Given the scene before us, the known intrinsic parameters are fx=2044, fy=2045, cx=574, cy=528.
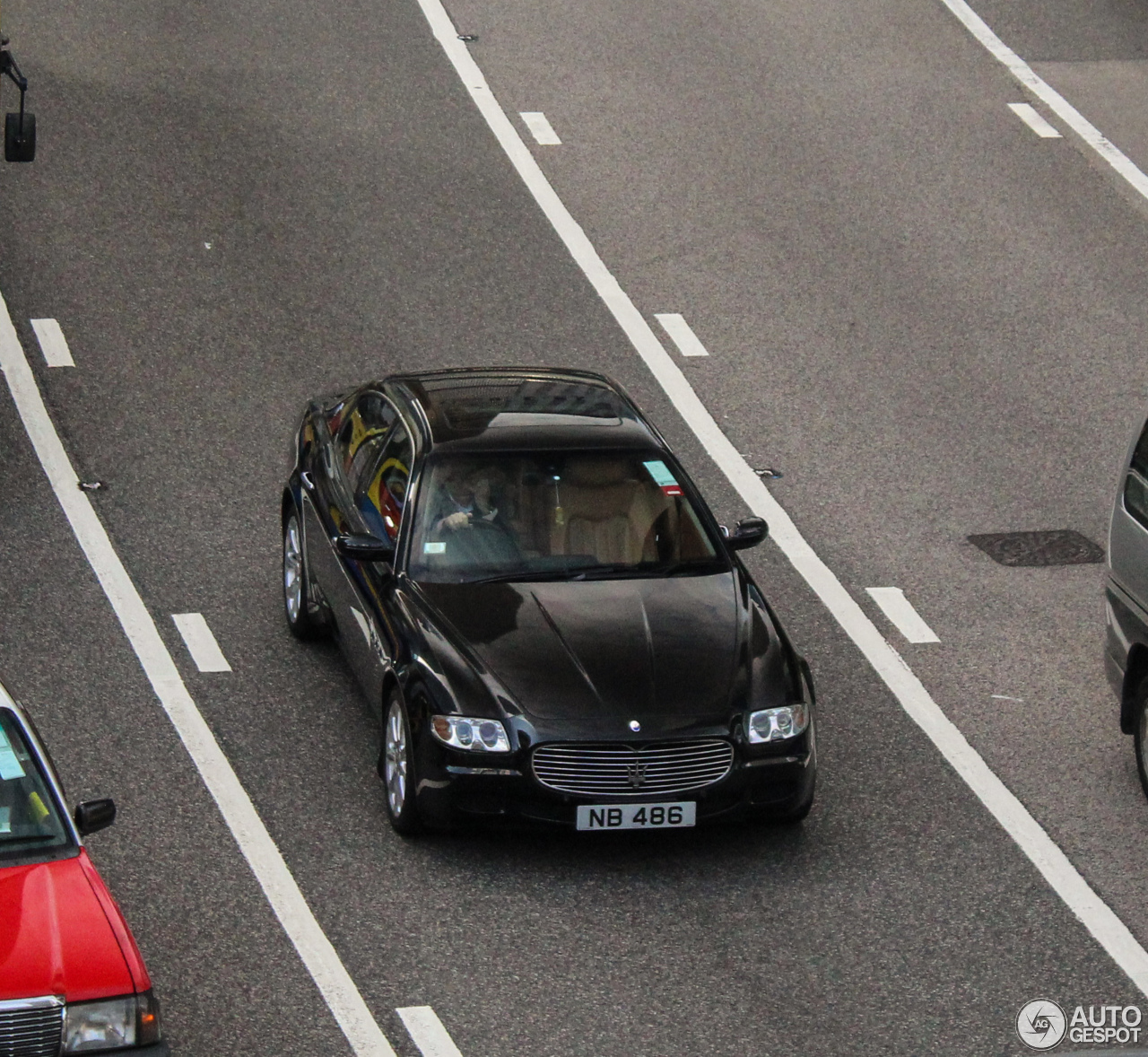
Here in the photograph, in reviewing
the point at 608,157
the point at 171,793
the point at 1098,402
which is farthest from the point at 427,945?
the point at 608,157

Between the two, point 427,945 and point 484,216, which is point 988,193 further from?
point 427,945

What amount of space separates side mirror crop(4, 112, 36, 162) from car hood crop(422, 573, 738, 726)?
7.57 metres

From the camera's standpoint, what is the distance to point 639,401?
A: 50.2 ft

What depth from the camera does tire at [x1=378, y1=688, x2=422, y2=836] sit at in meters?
9.30

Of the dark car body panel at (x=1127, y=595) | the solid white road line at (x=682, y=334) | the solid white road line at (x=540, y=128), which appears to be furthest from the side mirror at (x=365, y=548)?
the solid white road line at (x=540, y=128)

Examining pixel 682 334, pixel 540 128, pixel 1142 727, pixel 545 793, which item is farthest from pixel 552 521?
pixel 540 128

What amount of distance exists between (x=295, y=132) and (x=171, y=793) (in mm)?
11435

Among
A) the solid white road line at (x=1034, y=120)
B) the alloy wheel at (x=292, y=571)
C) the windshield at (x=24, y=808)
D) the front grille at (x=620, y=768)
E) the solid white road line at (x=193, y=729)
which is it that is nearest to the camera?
the windshield at (x=24, y=808)

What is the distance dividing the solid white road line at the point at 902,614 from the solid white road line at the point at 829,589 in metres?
0.16

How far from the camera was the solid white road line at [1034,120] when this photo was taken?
20.9 meters

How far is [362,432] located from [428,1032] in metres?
4.34

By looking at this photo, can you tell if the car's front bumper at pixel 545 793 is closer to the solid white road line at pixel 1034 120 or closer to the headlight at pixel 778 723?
the headlight at pixel 778 723

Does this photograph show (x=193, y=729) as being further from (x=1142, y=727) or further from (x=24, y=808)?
(x=1142, y=727)

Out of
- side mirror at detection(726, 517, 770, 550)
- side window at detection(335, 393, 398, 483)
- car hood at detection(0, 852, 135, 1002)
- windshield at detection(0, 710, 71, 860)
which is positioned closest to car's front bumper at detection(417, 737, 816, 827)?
side mirror at detection(726, 517, 770, 550)
